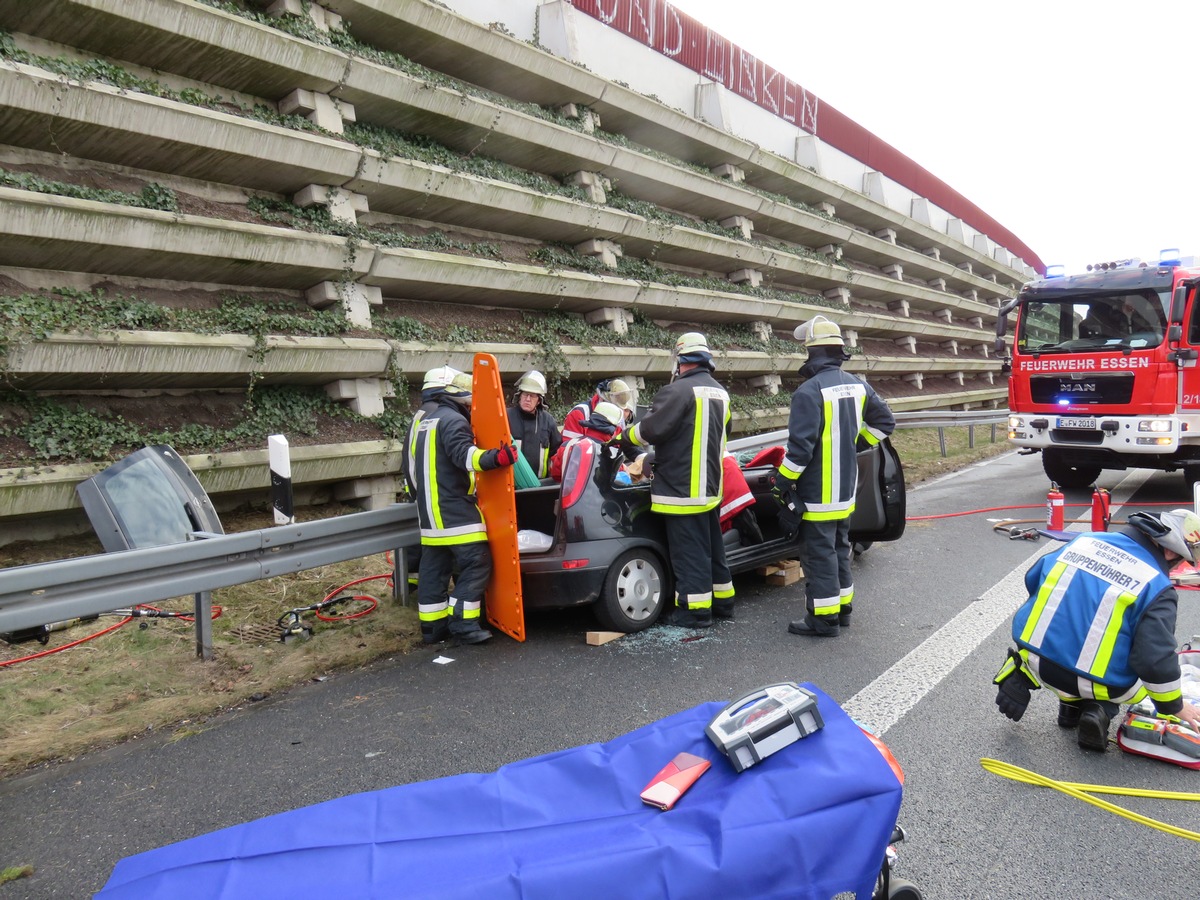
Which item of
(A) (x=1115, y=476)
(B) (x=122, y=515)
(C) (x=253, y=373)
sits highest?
(C) (x=253, y=373)

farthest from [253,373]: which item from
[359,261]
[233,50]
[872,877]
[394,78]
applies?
[872,877]

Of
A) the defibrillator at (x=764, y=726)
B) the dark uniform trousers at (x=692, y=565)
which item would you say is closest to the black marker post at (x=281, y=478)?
the dark uniform trousers at (x=692, y=565)

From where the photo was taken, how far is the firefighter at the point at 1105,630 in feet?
10.8

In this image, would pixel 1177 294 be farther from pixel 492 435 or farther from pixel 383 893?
pixel 383 893

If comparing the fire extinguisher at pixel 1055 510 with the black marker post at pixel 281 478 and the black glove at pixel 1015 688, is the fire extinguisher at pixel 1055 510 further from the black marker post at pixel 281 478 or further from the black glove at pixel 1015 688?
the black marker post at pixel 281 478

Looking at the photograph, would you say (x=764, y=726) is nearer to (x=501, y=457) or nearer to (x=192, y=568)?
(x=501, y=457)

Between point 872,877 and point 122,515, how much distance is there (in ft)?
16.4

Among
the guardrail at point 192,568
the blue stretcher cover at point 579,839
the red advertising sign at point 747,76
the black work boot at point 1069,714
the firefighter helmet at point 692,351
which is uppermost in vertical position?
the red advertising sign at point 747,76

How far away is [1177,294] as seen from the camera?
9578 millimetres

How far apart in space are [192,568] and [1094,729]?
4457mm

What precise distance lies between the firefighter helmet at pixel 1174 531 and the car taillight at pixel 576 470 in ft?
9.77

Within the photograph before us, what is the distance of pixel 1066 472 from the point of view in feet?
37.6

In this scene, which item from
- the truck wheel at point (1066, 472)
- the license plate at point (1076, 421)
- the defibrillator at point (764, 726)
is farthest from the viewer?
the truck wheel at point (1066, 472)

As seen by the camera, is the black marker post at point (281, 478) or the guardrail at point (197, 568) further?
the black marker post at point (281, 478)
